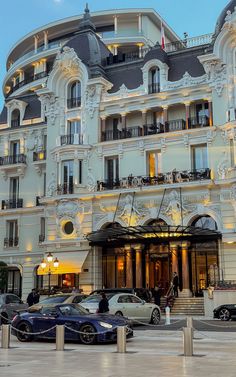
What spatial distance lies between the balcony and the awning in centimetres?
839

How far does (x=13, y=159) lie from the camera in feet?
149

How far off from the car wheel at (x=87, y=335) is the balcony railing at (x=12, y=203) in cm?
2750

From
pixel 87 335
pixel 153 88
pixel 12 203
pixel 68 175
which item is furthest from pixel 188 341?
pixel 12 203

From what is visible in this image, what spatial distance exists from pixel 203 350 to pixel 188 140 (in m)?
23.1

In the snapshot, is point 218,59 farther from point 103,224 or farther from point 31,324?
point 31,324

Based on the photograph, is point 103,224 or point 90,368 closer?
point 90,368

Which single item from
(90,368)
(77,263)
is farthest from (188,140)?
(90,368)

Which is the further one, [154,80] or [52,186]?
[52,186]

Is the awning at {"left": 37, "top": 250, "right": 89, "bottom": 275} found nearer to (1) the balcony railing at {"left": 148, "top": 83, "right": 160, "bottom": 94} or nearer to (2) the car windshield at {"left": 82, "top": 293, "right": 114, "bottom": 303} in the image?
(1) the balcony railing at {"left": 148, "top": 83, "right": 160, "bottom": 94}

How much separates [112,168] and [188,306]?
11950 millimetres

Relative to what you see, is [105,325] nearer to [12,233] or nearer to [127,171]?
[127,171]

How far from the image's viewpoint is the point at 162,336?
2019cm

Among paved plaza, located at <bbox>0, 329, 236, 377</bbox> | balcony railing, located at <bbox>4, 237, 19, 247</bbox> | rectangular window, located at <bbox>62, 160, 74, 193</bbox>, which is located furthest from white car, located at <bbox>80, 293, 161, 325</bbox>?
balcony railing, located at <bbox>4, 237, 19, 247</bbox>

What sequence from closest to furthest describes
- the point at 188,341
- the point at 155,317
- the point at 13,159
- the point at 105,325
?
the point at 188,341
the point at 105,325
the point at 155,317
the point at 13,159
